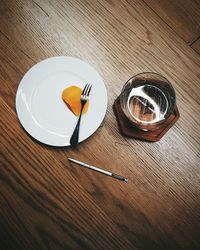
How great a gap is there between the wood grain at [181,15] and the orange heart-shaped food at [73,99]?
0.35 metres

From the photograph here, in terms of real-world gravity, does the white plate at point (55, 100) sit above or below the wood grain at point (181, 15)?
below

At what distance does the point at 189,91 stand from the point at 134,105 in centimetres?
18

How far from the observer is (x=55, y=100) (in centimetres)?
80

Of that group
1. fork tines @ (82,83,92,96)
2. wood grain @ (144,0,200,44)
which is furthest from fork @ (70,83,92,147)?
wood grain @ (144,0,200,44)

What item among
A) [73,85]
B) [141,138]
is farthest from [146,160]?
[73,85]

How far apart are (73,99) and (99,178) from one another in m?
0.23

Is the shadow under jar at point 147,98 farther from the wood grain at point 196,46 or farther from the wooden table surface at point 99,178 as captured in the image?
the wood grain at point 196,46

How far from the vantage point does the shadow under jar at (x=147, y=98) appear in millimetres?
782

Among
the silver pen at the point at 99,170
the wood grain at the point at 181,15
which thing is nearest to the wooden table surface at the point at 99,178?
the silver pen at the point at 99,170

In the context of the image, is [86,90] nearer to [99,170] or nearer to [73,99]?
[73,99]

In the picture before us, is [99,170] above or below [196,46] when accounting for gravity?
below

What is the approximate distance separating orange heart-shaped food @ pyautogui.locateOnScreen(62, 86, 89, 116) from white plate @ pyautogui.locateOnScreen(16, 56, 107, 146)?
1 centimetres

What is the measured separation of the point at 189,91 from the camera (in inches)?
33.3

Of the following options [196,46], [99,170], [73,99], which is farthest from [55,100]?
[196,46]
